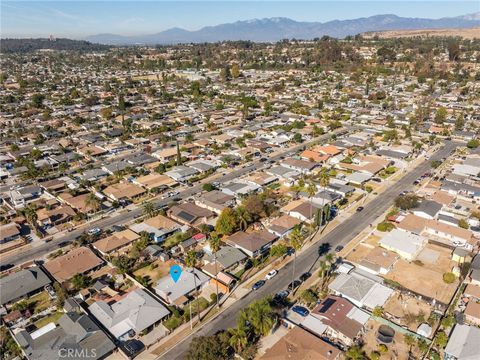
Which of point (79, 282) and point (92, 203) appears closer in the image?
point (79, 282)

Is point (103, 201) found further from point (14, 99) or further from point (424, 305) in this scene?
point (14, 99)

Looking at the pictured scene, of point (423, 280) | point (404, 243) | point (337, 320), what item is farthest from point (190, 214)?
point (423, 280)

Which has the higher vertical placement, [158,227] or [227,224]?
[227,224]

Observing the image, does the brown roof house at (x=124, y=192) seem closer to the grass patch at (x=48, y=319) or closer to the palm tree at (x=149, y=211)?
the palm tree at (x=149, y=211)

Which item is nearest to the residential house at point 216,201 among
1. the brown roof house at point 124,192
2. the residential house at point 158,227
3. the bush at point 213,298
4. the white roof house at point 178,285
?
the residential house at point 158,227

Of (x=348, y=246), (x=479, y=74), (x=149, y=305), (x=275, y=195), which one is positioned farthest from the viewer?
(x=479, y=74)

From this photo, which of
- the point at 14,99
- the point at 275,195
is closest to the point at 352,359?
the point at 275,195

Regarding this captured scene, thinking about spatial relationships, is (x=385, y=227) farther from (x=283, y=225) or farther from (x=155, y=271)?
(x=155, y=271)
